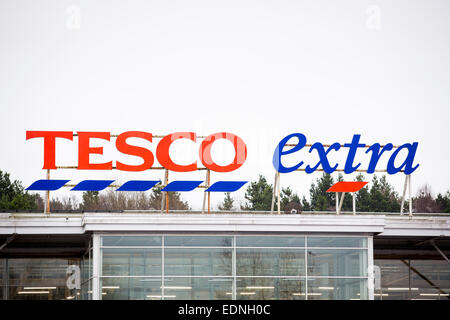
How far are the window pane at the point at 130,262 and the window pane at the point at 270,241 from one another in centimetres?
394

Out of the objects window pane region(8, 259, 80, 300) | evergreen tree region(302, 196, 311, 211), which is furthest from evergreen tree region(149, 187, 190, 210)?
window pane region(8, 259, 80, 300)

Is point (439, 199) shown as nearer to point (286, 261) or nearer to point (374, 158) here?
point (374, 158)

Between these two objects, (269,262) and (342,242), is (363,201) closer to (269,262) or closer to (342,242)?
(342,242)

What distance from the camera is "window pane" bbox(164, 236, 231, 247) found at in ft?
104

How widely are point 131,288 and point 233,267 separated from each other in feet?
15.4

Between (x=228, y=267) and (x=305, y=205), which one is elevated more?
(x=305, y=205)

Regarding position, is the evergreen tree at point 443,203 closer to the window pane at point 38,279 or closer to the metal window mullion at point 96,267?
the window pane at point 38,279

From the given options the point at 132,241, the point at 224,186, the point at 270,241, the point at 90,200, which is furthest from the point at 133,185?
the point at 90,200

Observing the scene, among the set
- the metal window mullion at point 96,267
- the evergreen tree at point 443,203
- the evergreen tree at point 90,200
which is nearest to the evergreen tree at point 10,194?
the evergreen tree at point 90,200

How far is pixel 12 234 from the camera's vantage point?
31531 millimetres

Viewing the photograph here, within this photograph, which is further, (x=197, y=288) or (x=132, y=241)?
(x=132, y=241)

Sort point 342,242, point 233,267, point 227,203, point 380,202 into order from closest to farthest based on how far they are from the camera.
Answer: point 233,267 < point 342,242 < point 380,202 < point 227,203

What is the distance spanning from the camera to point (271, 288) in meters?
31.8

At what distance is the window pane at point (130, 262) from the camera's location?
31.1 metres
